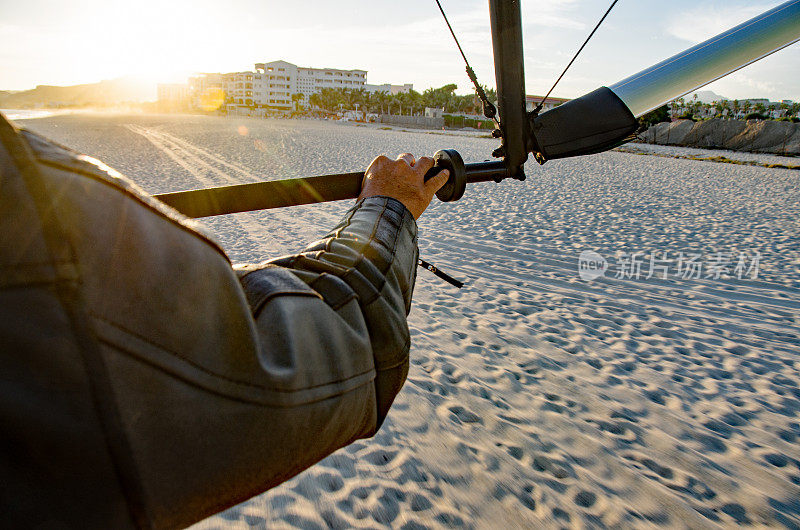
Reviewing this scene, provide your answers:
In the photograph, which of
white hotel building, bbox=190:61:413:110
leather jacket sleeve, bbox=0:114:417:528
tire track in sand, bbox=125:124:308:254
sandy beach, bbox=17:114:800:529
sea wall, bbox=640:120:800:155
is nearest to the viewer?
leather jacket sleeve, bbox=0:114:417:528

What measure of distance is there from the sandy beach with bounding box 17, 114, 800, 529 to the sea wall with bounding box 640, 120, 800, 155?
113 ft

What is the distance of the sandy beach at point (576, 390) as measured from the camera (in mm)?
2570

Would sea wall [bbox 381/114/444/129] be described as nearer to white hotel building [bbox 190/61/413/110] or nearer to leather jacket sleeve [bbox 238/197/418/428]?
white hotel building [bbox 190/61/413/110]

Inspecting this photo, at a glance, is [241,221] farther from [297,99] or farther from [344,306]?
[297,99]

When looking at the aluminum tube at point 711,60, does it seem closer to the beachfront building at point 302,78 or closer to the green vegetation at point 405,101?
the green vegetation at point 405,101

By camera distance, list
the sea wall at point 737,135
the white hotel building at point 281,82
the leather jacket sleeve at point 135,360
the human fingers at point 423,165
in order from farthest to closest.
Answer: the white hotel building at point 281,82
the sea wall at point 737,135
the human fingers at point 423,165
the leather jacket sleeve at point 135,360

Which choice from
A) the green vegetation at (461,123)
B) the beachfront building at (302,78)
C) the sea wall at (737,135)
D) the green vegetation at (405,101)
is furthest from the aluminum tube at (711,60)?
the beachfront building at (302,78)

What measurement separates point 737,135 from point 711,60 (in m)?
49.7

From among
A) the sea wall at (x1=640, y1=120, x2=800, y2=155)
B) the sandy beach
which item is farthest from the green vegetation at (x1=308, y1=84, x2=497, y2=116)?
the sandy beach

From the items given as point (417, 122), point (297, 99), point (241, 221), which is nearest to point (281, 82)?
point (297, 99)

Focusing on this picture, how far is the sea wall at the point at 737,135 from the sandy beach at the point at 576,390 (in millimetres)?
34351

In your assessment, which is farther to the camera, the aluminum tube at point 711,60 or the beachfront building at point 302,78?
the beachfront building at point 302,78

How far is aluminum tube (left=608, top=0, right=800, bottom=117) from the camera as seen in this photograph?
1529mm

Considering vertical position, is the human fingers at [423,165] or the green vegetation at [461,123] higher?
the green vegetation at [461,123]
